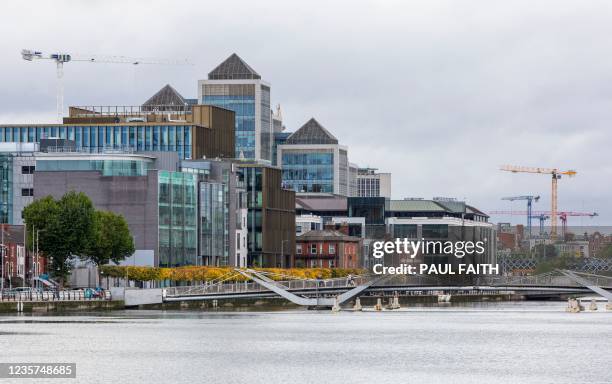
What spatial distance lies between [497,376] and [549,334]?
4565cm

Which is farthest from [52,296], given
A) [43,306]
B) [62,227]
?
[62,227]

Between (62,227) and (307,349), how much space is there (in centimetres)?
7071

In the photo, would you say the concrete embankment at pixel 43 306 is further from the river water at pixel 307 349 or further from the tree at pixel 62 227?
the tree at pixel 62 227

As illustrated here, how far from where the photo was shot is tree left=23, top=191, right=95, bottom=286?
622 feet

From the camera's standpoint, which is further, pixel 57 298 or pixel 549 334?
pixel 57 298

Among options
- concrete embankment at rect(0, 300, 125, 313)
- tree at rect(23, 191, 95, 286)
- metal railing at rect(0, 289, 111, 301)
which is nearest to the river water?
concrete embankment at rect(0, 300, 125, 313)

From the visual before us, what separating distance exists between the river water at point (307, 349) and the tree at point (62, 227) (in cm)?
1588

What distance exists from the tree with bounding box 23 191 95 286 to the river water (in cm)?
1588

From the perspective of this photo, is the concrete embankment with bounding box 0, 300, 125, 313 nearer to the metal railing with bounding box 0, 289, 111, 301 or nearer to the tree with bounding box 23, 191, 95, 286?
the metal railing with bounding box 0, 289, 111, 301

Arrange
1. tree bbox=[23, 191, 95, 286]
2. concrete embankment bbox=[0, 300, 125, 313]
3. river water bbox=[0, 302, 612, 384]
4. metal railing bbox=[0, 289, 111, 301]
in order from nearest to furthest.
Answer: river water bbox=[0, 302, 612, 384] → concrete embankment bbox=[0, 300, 125, 313] → metal railing bbox=[0, 289, 111, 301] → tree bbox=[23, 191, 95, 286]

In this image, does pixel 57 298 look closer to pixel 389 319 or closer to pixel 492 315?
pixel 389 319

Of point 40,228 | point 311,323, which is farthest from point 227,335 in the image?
point 40,228

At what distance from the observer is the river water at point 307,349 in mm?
102312

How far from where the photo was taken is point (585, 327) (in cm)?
16288
